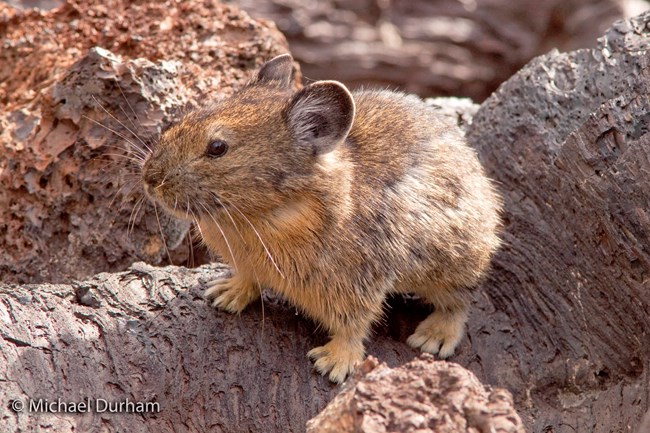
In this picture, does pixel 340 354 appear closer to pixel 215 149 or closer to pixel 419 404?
pixel 215 149

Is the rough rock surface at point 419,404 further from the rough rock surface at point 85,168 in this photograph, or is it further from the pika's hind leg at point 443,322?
the rough rock surface at point 85,168

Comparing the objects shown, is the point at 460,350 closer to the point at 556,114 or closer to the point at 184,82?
the point at 556,114

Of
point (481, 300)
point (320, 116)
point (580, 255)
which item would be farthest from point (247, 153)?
point (580, 255)

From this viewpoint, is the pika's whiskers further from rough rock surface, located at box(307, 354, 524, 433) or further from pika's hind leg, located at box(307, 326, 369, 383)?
rough rock surface, located at box(307, 354, 524, 433)

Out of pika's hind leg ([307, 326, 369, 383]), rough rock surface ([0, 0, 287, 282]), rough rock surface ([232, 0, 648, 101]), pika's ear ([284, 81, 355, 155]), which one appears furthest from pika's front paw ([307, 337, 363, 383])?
rough rock surface ([232, 0, 648, 101])

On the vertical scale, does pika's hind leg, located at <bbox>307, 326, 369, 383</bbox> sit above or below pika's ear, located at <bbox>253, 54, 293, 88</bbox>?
below
